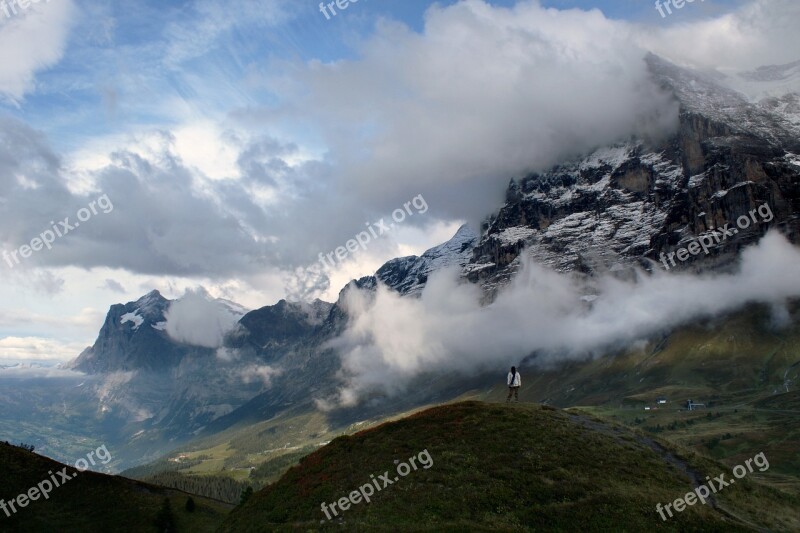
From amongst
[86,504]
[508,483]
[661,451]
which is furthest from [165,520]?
[661,451]

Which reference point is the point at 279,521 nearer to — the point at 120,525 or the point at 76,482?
the point at 120,525

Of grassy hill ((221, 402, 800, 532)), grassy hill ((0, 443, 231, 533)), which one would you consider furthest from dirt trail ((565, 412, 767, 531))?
grassy hill ((0, 443, 231, 533))

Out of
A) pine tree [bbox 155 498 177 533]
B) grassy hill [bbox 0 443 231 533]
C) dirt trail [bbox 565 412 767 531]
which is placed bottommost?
dirt trail [bbox 565 412 767 531]

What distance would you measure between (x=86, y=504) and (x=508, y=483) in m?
66.3

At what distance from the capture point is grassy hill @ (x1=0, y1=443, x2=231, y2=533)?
77.1m

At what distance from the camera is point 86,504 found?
274 feet

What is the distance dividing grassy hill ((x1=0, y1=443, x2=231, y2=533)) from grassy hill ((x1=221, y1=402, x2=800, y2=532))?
26.2 metres

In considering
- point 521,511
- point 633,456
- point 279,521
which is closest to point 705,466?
point 633,456

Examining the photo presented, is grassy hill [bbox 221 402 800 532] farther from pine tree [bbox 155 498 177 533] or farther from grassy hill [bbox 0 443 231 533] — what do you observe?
grassy hill [bbox 0 443 231 533]

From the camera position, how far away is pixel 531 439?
64375 mm

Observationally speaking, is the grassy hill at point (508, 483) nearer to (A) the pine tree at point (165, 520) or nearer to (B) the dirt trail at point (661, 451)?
(B) the dirt trail at point (661, 451)

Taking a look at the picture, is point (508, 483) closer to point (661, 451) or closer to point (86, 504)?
point (661, 451)

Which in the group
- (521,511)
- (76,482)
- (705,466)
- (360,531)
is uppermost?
(76,482)

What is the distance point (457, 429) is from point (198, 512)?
51.7 meters
